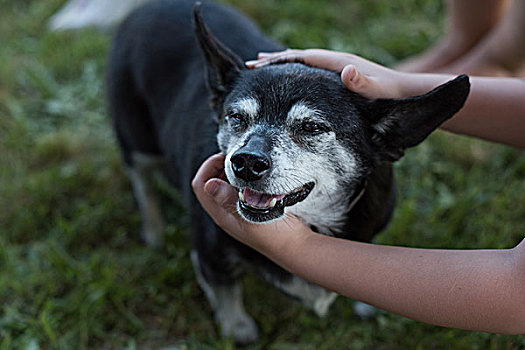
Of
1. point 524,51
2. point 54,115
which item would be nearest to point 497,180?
point 524,51

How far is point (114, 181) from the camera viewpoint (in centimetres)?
342

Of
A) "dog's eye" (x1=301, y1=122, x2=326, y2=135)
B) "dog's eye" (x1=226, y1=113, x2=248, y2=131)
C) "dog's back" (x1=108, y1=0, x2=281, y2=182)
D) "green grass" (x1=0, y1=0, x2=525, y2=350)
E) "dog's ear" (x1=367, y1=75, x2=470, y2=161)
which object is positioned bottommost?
"green grass" (x1=0, y1=0, x2=525, y2=350)

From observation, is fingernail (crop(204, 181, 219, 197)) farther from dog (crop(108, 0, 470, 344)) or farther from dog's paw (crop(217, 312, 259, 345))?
dog's paw (crop(217, 312, 259, 345))

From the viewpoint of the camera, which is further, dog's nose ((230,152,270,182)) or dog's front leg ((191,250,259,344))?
dog's front leg ((191,250,259,344))

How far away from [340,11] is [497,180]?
2.17 m

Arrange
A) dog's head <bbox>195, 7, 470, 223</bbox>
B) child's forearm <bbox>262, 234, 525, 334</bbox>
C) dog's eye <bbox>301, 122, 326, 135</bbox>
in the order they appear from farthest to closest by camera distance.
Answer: dog's eye <bbox>301, 122, 326, 135</bbox> < dog's head <bbox>195, 7, 470, 223</bbox> < child's forearm <bbox>262, 234, 525, 334</bbox>

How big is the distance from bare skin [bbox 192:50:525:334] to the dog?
3.5 inches

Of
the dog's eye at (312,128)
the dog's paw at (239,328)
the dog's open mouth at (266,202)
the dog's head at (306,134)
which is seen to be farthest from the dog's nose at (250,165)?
the dog's paw at (239,328)

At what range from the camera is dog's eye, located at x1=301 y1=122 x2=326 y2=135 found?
1.85 m

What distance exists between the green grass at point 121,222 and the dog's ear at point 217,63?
1110 millimetres

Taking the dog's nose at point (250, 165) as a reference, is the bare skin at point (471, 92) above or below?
above

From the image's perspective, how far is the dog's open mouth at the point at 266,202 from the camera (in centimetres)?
181

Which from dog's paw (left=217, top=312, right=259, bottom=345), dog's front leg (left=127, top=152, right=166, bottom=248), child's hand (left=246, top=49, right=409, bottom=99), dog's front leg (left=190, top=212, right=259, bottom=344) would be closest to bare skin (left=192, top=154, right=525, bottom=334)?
dog's front leg (left=190, top=212, right=259, bottom=344)

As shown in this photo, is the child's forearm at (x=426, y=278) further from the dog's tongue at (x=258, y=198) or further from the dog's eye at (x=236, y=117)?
the dog's eye at (x=236, y=117)
